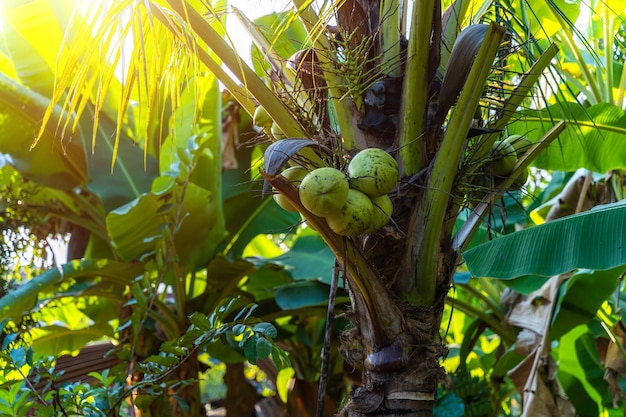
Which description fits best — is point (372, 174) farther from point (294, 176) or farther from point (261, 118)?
point (261, 118)

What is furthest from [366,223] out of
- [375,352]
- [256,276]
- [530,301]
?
[256,276]

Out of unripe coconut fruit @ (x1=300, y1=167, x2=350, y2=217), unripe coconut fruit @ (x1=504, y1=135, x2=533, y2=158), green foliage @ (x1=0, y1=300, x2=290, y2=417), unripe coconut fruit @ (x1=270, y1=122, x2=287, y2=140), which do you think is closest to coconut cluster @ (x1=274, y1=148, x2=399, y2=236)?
unripe coconut fruit @ (x1=300, y1=167, x2=350, y2=217)

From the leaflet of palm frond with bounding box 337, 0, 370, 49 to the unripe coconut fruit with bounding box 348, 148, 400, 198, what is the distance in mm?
416

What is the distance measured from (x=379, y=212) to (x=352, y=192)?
A: 8 centimetres

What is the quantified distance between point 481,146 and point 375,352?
0.58 metres

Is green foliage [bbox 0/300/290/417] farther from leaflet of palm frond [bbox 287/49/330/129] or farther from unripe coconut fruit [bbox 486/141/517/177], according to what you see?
unripe coconut fruit [bbox 486/141/517/177]

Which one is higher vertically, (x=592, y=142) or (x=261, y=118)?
(x=261, y=118)

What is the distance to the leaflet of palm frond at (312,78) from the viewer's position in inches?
55.7

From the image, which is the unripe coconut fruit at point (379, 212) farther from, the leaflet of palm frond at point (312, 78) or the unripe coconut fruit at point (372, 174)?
the leaflet of palm frond at point (312, 78)

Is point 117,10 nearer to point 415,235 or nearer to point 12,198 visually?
Result: point 415,235

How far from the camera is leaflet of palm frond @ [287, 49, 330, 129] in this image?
4.64ft

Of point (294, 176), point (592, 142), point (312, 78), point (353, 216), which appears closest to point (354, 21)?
point (312, 78)

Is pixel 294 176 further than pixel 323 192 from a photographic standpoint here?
Yes

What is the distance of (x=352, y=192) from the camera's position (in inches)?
45.5
